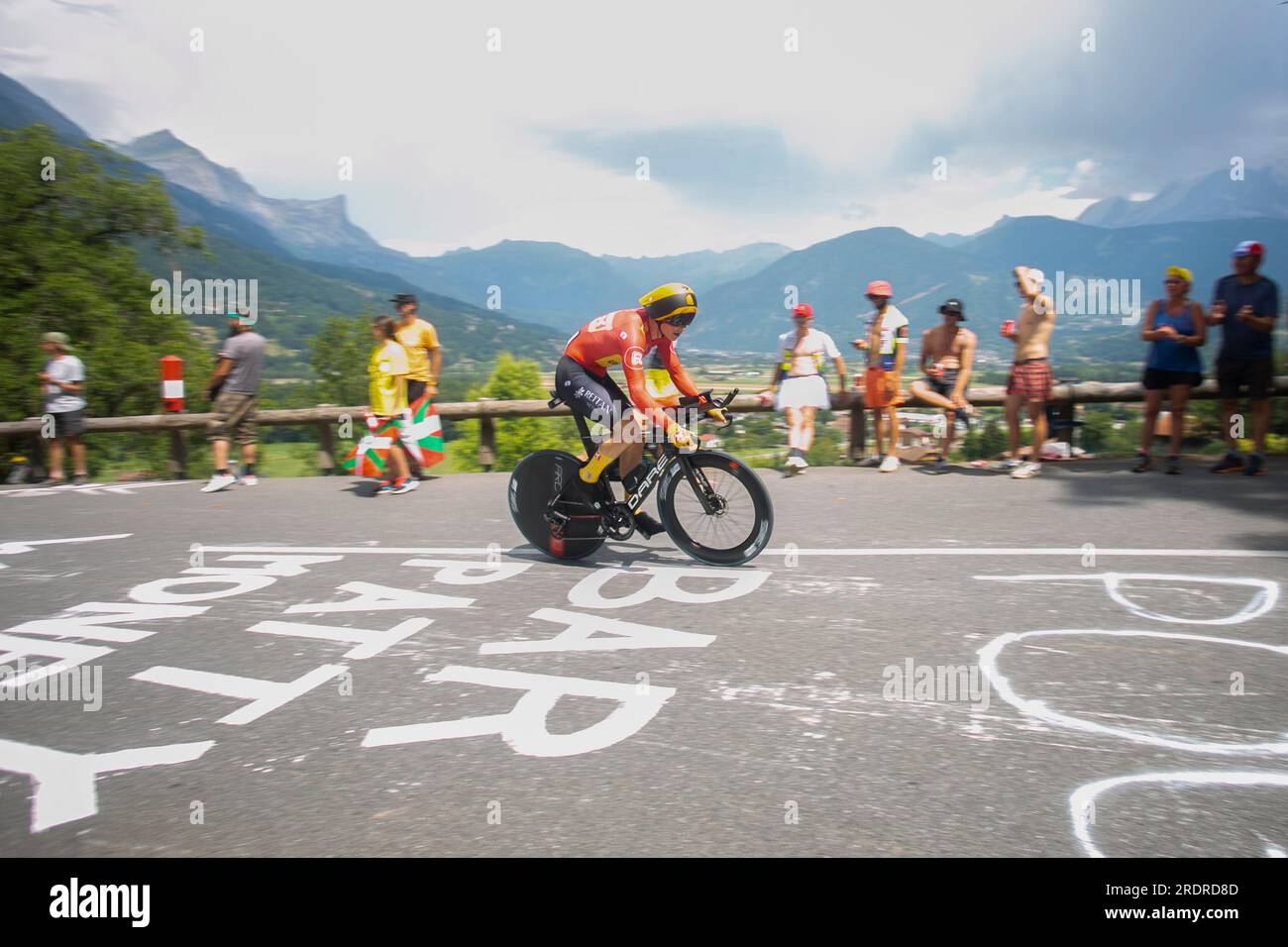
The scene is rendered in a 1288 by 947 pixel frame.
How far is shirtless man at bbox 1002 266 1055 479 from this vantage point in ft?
31.2

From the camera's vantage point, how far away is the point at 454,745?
11.0 ft

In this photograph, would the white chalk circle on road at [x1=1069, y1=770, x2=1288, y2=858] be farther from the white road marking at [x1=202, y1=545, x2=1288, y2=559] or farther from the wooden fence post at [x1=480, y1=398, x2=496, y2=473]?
the wooden fence post at [x1=480, y1=398, x2=496, y2=473]

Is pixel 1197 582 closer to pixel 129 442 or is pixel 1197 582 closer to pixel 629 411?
pixel 629 411

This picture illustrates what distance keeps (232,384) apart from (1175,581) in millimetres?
9747

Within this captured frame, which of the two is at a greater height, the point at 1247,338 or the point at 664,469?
the point at 1247,338

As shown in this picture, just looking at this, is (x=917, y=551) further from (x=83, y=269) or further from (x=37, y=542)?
(x=83, y=269)

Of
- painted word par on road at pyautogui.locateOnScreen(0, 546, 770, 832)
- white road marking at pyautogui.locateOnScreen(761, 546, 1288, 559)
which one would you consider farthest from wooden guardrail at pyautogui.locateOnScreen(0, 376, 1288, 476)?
painted word par on road at pyautogui.locateOnScreen(0, 546, 770, 832)

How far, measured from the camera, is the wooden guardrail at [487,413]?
34.8 feet

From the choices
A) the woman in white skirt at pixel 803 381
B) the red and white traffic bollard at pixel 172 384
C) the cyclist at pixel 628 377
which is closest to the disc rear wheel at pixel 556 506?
the cyclist at pixel 628 377

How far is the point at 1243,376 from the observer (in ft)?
30.4

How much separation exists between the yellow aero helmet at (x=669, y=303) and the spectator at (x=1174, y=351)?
5.87 meters

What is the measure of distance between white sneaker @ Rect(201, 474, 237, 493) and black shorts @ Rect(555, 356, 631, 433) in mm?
6517

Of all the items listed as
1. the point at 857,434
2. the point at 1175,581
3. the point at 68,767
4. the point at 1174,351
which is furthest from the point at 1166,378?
the point at 68,767

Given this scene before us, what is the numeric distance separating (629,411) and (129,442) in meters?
14.7
